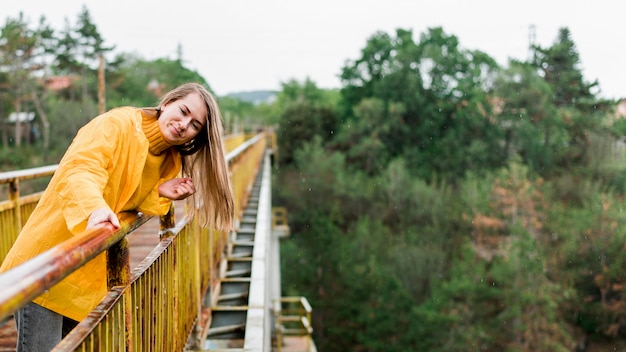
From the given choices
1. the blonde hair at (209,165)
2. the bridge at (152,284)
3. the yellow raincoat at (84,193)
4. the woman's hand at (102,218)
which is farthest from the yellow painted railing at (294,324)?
the woman's hand at (102,218)

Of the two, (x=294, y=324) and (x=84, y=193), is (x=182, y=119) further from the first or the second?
(x=294, y=324)

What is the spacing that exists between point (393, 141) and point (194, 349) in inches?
1800

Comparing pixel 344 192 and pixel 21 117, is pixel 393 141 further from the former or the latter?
pixel 21 117

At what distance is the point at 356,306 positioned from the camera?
36688 millimetres

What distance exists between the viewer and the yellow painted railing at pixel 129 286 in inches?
49.7

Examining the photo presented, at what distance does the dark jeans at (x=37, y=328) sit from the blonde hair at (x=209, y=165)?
83 centimetres

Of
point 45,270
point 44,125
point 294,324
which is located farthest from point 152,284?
point 44,125

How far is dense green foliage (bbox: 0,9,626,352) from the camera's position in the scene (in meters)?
33.0

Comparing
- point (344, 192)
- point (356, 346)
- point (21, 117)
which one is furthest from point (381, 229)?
point (21, 117)

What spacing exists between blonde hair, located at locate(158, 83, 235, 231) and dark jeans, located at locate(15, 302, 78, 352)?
0.83m

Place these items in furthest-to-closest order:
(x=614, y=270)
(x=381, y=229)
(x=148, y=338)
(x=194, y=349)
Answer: (x=381, y=229) < (x=614, y=270) < (x=194, y=349) < (x=148, y=338)

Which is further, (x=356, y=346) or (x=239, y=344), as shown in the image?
(x=356, y=346)

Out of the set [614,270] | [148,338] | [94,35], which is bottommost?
[614,270]

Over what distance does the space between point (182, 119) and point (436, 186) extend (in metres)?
46.2
